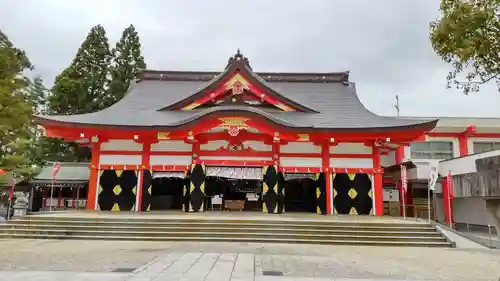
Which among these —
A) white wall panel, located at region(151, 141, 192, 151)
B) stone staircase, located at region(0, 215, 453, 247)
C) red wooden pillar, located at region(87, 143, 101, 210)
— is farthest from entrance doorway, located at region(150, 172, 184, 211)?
stone staircase, located at region(0, 215, 453, 247)

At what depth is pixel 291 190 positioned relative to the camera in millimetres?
18656

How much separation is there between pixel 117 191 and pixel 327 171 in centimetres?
916

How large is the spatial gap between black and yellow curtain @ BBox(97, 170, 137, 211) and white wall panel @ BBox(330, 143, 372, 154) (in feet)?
29.3

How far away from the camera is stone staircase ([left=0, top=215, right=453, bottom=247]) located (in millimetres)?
11164

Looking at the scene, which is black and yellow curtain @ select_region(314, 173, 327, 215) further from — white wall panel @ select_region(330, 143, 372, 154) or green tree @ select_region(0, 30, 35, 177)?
green tree @ select_region(0, 30, 35, 177)

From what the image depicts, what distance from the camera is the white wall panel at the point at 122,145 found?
16.4 metres

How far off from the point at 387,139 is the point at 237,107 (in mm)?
6487

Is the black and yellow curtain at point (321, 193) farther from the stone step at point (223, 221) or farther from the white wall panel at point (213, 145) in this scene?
the white wall panel at point (213, 145)

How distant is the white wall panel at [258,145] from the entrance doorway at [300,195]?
2704mm

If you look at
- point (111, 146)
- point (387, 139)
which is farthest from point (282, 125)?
point (111, 146)

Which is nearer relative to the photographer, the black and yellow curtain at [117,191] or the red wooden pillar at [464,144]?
the black and yellow curtain at [117,191]

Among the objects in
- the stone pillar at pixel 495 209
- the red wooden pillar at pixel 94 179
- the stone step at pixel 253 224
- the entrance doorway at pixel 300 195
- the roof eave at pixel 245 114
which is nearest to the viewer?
the stone pillar at pixel 495 209

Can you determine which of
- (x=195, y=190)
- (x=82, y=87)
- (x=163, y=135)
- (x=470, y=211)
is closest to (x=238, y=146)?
(x=195, y=190)

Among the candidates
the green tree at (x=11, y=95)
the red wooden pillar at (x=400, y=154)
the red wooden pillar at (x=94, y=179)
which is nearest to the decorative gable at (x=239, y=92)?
the red wooden pillar at (x=94, y=179)
